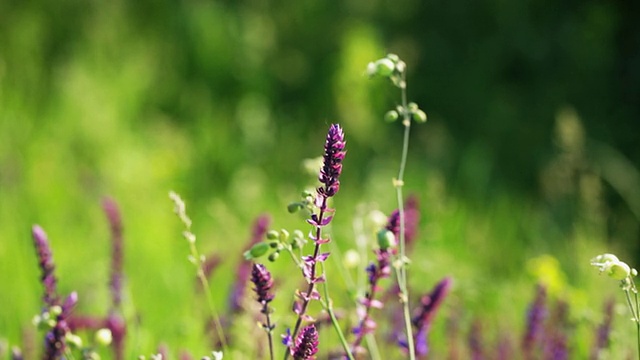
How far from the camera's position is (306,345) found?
123 cm

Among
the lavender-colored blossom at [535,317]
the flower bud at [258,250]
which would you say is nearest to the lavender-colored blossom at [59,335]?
the flower bud at [258,250]

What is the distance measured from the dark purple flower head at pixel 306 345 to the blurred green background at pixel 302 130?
177cm

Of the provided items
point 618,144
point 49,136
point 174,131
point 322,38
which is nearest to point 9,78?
point 49,136

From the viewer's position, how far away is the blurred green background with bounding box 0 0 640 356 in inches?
146

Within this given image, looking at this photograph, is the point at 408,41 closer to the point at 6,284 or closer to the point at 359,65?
the point at 359,65

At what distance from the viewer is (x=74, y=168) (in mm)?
4477

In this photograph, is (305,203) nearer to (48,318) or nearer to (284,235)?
(284,235)

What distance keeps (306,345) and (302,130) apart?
3.94m

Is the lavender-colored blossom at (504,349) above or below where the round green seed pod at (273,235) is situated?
above

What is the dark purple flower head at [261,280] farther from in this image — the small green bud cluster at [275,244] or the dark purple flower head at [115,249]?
the dark purple flower head at [115,249]

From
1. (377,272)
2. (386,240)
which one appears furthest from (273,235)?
(377,272)

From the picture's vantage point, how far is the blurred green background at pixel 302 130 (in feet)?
12.2

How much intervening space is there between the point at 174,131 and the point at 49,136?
66 cm

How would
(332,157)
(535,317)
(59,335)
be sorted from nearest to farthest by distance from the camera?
(332,157)
(59,335)
(535,317)
